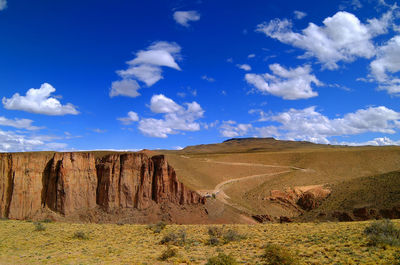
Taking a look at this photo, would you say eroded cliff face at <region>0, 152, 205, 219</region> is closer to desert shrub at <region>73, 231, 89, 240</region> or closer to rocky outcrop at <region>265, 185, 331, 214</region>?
desert shrub at <region>73, 231, 89, 240</region>

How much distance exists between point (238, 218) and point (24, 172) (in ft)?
78.9

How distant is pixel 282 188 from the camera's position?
5459 centimetres

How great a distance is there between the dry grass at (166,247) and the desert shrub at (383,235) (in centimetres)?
33

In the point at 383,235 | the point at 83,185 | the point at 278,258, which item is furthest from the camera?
the point at 83,185

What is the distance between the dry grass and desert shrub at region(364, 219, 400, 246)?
330mm

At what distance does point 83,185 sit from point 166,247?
15.1 m

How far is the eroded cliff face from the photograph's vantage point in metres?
26.4

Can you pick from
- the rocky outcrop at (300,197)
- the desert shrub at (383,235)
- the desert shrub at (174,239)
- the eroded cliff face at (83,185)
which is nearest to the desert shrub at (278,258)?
the desert shrub at (383,235)

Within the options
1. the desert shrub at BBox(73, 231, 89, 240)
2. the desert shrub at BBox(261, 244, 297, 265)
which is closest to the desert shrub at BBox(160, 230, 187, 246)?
the desert shrub at BBox(73, 231, 89, 240)

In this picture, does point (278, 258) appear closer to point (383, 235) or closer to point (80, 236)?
point (383, 235)

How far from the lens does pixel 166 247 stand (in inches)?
689

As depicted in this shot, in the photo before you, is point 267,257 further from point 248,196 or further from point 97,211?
point 248,196

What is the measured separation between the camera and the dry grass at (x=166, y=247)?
1372 cm

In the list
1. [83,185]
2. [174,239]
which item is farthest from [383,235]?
[83,185]
